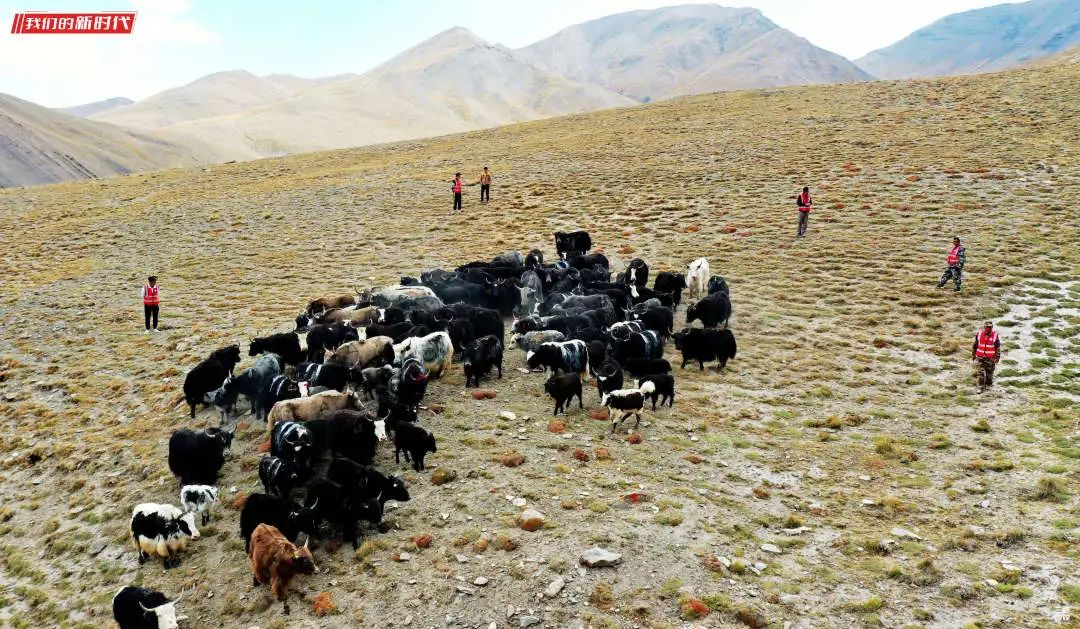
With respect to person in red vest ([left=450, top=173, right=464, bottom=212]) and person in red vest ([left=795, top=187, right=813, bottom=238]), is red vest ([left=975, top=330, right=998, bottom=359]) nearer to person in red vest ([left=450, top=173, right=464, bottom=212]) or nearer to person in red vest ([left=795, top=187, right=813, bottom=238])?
person in red vest ([left=795, top=187, right=813, bottom=238])

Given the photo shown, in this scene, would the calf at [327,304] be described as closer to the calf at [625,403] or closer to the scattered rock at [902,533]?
the calf at [625,403]

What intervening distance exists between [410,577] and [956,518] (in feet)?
25.5

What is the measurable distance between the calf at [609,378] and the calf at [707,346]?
8.91 feet

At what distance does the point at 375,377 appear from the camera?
44.7ft

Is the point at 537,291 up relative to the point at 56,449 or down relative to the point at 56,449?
up

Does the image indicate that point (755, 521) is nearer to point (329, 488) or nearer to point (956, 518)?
point (956, 518)

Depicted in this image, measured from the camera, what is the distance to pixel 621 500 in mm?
9914

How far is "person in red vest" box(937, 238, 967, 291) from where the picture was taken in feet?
66.7

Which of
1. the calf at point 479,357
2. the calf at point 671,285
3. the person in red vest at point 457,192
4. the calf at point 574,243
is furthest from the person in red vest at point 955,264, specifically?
the person in red vest at point 457,192

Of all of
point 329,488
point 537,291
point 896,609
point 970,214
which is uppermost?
point 970,214

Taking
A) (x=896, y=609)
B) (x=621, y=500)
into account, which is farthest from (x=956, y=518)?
(x=621, y=500)

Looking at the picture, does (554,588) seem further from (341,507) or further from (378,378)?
(378,378)

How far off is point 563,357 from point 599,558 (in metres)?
6.71

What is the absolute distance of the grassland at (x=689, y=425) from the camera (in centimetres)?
817
